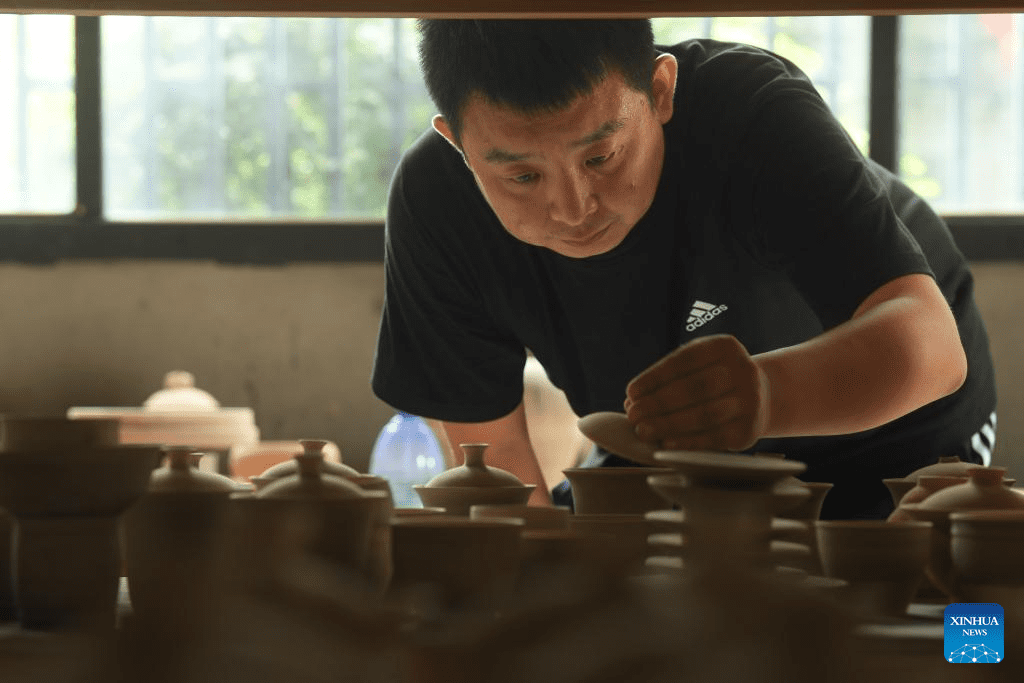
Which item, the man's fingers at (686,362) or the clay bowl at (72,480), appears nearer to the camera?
the clay bowl at (72,480)

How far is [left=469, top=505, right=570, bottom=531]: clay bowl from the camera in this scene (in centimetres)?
100

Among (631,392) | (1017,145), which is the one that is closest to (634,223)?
(631,392)

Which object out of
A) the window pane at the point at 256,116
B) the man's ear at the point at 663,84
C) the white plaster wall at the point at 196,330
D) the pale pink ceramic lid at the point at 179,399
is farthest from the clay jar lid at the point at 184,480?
the window pane at the point at 256,116

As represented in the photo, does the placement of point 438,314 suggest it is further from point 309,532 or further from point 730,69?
point 309,532

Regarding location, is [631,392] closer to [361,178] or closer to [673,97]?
[673,97]

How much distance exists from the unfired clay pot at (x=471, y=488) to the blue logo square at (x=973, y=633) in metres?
0.45

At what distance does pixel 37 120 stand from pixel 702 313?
11.2 ft

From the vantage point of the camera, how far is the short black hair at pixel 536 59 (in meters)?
1.31

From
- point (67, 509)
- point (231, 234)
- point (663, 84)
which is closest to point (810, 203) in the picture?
point (663, 84)

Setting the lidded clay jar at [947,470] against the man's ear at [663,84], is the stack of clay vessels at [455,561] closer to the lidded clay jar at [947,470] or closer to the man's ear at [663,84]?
the lidded clay jar at [947,470]

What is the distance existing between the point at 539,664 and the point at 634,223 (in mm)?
931

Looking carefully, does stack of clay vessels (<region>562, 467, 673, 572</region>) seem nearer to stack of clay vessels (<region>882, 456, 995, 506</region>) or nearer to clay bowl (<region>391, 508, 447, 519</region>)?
clay bowl (<region>391, 508, 447, 519</region>)

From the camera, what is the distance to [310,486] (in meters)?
0.89

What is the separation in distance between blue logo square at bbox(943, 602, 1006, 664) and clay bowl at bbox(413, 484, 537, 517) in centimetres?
45
